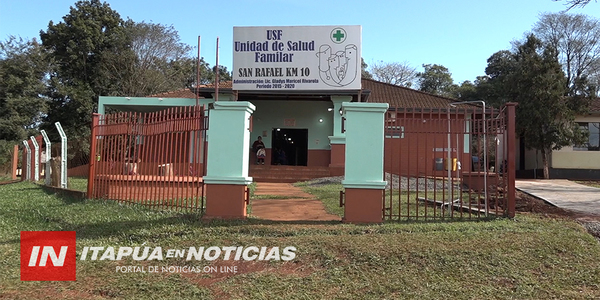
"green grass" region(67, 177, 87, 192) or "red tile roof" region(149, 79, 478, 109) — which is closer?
"green grass" region(67, 177, 87, 192)

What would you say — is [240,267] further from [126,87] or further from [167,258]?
[126,87]

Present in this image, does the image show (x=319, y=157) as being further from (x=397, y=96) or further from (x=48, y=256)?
(x=48, y=256)

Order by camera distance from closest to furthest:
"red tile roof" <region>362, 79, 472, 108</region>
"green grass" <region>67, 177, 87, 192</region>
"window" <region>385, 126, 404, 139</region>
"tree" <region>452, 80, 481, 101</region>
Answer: "window" <region>385, 126, 404, 139</region> → "green grass" <region>67, 177, 87, 192</region> → "red tile roof" <region>362, 79, 472, 108</region> → "tree" <region>452, 80, 481, 101</region>

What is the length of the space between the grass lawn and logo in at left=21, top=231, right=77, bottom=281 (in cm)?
11

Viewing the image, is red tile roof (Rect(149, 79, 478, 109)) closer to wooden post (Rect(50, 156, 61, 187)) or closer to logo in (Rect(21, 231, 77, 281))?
wooden post (Rect(50, 156, 61, 187))

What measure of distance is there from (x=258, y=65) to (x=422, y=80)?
3541 centimetres

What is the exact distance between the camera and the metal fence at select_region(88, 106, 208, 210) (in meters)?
6.92

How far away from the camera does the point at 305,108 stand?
63.0 ft

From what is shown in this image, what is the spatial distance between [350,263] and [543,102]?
19003 mm

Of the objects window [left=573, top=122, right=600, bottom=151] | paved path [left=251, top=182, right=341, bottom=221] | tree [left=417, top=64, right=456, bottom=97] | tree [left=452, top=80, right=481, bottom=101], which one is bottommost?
paved path [left=251, top=182, right=341, bottom=221]

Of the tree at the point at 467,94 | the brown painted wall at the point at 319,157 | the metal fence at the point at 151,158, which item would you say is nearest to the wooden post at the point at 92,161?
the metal fence at the point at 151,158

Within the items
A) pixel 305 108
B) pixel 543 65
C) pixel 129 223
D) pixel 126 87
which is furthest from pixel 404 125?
pixel 126 87

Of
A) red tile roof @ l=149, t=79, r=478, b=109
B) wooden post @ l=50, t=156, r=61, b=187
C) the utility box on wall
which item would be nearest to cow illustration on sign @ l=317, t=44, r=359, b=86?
the utility box on wall

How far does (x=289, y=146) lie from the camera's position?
2095 centimetres
